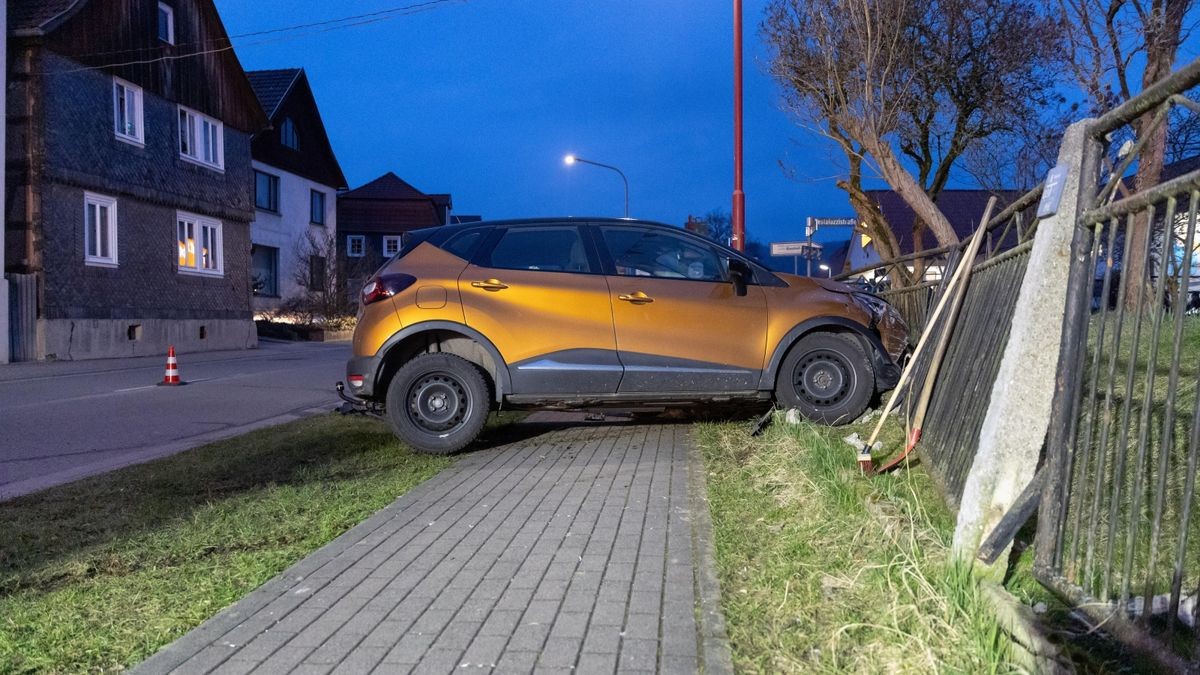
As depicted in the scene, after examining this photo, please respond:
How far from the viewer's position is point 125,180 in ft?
78.0

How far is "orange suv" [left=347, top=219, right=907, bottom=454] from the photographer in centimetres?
763

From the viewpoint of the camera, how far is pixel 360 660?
341cm

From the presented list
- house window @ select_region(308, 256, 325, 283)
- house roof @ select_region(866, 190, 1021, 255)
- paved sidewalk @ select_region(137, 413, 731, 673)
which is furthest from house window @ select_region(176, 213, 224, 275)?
house roof @ select_region(866, 190, 1021, 255)

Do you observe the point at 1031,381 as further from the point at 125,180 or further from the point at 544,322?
the point at 125,180

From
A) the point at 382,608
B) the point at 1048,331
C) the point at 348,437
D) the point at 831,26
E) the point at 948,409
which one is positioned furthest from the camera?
the point at 831,26

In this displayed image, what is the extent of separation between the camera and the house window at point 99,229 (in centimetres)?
2267

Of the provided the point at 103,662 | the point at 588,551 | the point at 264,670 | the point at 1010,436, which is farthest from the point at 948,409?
the point at 103,662

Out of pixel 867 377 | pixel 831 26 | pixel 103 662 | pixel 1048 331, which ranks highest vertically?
pixel 831 26

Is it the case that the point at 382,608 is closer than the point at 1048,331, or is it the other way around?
the point at 1048,331

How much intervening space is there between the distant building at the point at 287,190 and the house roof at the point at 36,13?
633 inches

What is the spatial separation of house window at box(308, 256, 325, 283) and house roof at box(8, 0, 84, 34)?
1719 centimetres

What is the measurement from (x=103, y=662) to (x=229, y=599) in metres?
0.70

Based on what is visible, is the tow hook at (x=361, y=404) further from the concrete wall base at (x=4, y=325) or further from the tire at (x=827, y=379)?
the concrete wall base at (x=4, y=325)

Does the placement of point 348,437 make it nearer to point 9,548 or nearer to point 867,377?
point 9,548
